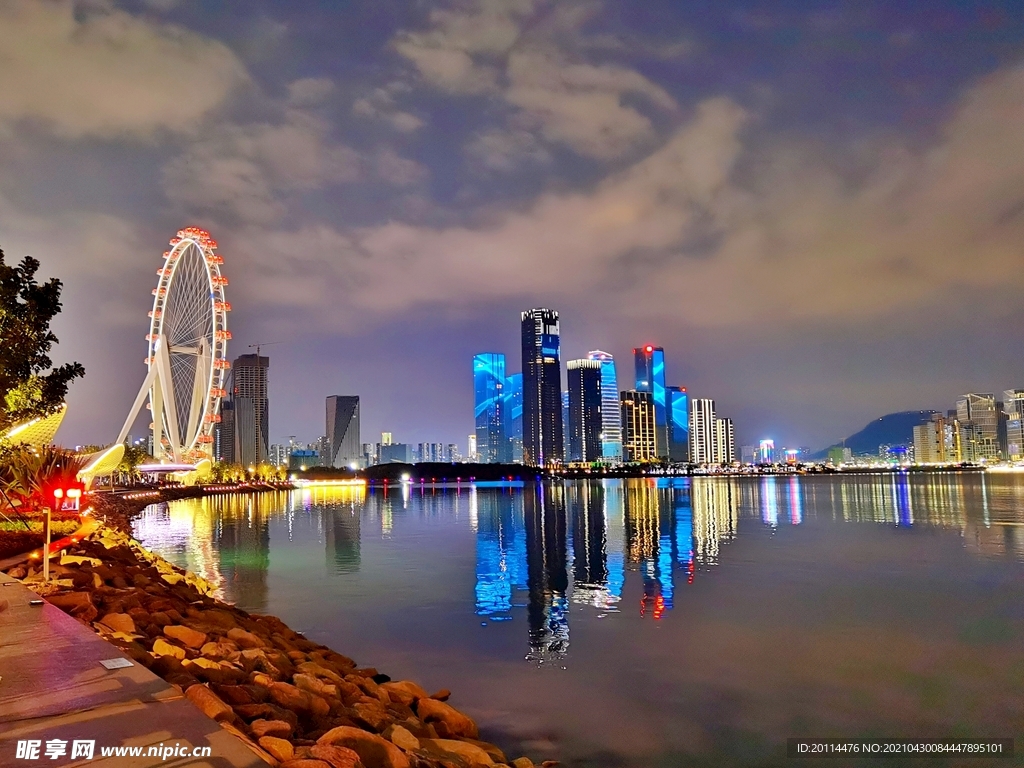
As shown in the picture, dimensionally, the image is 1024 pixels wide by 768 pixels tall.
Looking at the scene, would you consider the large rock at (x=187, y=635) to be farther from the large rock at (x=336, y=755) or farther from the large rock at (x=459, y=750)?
the large rock at (x=336, y=755)

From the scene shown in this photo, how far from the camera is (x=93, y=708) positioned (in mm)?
6562

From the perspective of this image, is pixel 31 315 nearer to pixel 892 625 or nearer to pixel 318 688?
pixel 318 688

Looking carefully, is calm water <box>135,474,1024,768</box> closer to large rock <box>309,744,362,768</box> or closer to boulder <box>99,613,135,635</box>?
large rock <box>309,744,362,768</box>

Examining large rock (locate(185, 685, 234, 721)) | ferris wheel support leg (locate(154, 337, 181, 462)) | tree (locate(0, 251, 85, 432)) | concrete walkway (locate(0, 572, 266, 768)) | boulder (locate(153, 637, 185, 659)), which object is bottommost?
boulder (locate(153, 637, 185, 659))

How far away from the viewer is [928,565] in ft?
88.5

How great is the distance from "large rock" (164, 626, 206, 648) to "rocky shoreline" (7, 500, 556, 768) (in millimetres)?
18

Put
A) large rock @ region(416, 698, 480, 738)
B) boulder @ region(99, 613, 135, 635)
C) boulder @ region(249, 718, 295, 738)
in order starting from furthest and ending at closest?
boulder @ region(99, 613, 135, 635)
large rock @ region(416, 698, 480, 738)
boulder @ region(249, 718, 295, 738)

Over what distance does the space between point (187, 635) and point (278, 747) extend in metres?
5.43

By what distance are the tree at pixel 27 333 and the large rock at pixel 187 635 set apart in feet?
16.8

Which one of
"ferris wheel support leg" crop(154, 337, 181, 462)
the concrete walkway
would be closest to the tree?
the concrete walkway

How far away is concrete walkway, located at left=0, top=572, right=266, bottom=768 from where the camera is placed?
578cm

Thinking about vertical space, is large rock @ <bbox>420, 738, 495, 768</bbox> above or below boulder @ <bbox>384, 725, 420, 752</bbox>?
below

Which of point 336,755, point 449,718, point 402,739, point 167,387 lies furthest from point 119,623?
point 167,387

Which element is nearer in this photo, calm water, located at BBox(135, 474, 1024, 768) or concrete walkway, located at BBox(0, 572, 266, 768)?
concrete walkway, located at BBox(0, 572, 266, 768)
